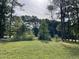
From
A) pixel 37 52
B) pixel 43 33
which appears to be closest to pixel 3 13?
pixel 43 33

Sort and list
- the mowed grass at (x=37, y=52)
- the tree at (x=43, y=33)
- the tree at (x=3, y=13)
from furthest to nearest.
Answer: the tree at (x=3, y=13)
the tree at (x=43, y=33)
the mowed grass at (x=37, y=52)

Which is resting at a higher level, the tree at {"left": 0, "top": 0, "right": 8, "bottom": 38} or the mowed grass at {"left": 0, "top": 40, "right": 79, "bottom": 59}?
the tree at {"left": 0, "top": 0, "right": 8, "bottom": 38}

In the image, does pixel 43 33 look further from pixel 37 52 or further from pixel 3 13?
pixel 37 52

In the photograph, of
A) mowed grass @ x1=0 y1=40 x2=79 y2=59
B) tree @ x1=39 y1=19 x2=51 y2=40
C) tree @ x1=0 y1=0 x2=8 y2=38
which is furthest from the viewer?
tree @ x1=0 y1=0 x2=8 y2=38

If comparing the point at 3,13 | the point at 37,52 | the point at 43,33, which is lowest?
the point at 43,33

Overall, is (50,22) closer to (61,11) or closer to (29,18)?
(29,18)

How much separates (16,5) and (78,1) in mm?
15598

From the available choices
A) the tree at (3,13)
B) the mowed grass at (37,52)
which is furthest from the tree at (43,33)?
the mowed grass at (37,52)

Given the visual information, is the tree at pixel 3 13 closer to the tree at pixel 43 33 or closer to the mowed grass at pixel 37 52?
the tree at pixel 43 33

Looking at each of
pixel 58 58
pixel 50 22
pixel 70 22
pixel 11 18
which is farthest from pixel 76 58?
pixel 50 22

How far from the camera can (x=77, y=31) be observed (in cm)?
4034

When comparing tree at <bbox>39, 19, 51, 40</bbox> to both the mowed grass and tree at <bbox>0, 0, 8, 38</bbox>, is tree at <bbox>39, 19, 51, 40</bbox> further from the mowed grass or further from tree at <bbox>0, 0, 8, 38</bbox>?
the mowed grass

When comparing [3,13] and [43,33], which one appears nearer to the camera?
[43,33]

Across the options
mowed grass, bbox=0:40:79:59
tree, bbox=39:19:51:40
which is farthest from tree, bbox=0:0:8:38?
mowed grass, bbox=0:40:79:59
